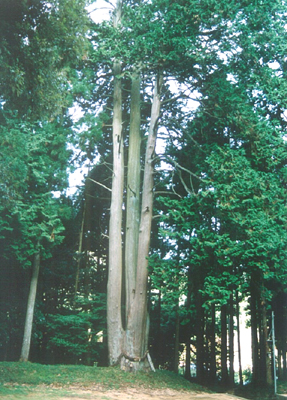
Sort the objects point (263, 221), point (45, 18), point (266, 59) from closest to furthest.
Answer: point (45, 18) < point (263, 221) < point (266, 59)

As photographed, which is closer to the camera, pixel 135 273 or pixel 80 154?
pixel 135 273

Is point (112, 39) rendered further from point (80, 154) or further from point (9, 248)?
point (9, 248)

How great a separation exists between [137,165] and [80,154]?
4.63 meters

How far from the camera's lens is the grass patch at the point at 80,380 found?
9688mm

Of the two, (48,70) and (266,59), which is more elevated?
(266,59)

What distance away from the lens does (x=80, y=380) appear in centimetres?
1091

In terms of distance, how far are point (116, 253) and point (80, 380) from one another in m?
4.01

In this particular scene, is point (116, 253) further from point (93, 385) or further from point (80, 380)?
point (93, 385)

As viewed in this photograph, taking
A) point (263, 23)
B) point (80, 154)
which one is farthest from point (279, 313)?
point (263, 23)

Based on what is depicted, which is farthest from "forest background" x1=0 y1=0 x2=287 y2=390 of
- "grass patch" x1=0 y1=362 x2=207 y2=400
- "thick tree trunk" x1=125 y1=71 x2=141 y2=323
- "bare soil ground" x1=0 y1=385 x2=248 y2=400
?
"bare soil ground" x1=0 y1=385 x2=248 y2=400

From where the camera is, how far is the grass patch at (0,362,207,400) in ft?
31.8

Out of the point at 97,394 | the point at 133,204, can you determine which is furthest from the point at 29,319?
the point at 97,394

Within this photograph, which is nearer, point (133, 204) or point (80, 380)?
point (80, 380)

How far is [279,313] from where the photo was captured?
20766 mm
